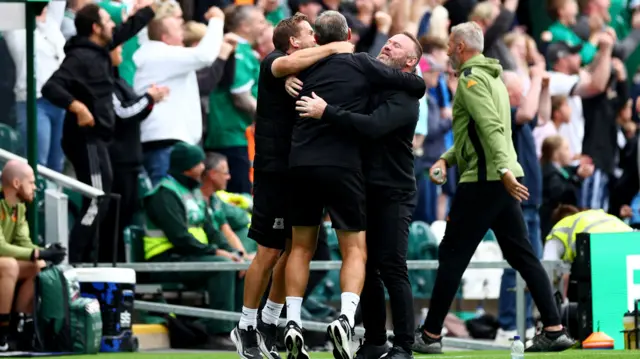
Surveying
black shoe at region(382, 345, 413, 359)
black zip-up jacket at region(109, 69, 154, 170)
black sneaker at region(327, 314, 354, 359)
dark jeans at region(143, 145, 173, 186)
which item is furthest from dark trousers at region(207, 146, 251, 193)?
black sneaker at region(327, 314, 354, 359)

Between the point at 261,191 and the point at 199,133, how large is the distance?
5240 mm

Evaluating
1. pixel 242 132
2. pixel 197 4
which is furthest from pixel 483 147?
pixel 197 4

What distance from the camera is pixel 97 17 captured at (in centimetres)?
1419

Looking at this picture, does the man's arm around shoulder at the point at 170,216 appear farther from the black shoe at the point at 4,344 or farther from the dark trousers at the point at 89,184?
the black shoe at the point at 4,344

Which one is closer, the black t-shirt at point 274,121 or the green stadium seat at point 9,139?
the black t-shirt at point 274,121

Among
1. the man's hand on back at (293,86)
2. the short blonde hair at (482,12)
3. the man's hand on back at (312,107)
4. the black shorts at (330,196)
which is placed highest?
the short blonde hair at (482,12)

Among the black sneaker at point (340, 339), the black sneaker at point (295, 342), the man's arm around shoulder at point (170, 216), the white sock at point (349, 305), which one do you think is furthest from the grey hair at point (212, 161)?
the black sneaker at point (340, 339)

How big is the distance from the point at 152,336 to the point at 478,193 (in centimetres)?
411

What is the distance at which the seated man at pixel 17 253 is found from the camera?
12391mm

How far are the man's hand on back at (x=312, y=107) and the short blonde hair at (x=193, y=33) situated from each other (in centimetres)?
657

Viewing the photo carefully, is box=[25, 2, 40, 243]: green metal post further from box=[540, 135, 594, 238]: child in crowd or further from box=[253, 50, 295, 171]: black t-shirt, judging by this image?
box=[540, 135, 594, 238]: child in crowd

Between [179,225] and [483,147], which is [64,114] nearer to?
[179,225]

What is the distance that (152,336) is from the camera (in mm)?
14258

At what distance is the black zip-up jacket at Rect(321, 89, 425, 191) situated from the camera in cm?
979
